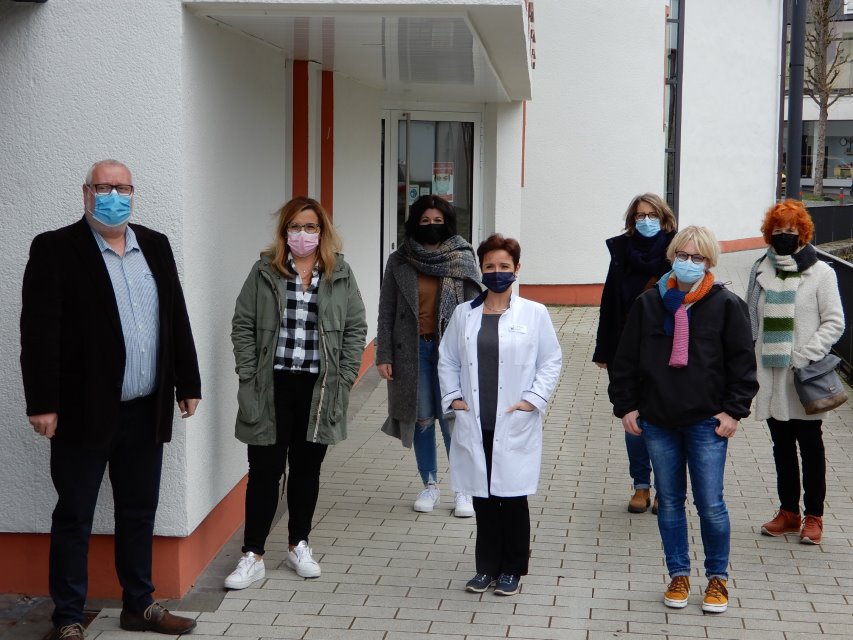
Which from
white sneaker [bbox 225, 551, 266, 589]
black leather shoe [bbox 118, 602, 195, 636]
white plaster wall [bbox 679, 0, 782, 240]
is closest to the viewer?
black leather shoe [bbox 118, 602, 195, 636]

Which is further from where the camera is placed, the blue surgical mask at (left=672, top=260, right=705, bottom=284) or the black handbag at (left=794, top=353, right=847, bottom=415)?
the black handbag at (left=794, top=353, right=847, bottom=415)

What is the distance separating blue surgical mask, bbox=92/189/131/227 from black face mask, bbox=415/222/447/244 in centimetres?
214

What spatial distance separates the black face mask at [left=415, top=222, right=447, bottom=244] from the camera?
646 cm

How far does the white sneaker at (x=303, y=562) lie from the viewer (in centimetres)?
571

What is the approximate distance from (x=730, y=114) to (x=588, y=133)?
10.5m

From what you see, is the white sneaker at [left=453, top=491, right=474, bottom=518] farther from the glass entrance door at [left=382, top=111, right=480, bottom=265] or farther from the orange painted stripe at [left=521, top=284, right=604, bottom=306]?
the orange painted stripe at [left=521, top=284, right=604, bottom=306]

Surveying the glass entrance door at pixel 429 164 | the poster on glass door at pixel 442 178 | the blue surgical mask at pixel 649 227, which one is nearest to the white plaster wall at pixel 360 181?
the glass entrance door at pixel 429 164

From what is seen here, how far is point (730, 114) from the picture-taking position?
26.1m

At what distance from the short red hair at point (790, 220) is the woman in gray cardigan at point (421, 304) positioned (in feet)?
5.16

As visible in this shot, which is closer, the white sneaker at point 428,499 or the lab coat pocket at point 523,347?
the lab coat pocket at point 523,347

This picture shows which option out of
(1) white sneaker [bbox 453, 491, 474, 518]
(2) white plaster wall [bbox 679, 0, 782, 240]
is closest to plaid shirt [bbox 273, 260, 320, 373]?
(1) white sneaker [bbox 453, 491, 474, 518]

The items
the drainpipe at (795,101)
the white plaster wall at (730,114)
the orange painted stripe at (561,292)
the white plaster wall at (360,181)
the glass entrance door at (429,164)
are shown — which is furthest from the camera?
the white plaster wall at (730,114)

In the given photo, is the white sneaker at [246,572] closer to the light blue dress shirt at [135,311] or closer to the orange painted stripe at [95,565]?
the orange painted stripe at [95,565]

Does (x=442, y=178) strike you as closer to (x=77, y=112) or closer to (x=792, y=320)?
(x=792, y=320)
